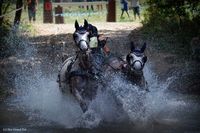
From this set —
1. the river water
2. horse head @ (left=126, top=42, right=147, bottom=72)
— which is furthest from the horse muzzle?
the river water

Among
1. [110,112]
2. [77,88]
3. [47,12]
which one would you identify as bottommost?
[110,112]

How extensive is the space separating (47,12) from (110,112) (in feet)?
59.4

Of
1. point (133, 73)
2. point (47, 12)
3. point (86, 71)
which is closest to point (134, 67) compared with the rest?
point (133, 73)

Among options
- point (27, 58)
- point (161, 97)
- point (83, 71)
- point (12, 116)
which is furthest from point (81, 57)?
point (27, 58)

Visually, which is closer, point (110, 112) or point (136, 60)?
point (136, 60)

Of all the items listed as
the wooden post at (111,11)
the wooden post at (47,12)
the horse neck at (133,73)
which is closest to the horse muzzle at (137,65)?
the horse neck at (133,73)

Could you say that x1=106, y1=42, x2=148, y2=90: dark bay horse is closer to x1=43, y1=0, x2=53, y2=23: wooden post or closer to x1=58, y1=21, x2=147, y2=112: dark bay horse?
x1=58, y1=21, x2=147, y2=112: dark bay horse

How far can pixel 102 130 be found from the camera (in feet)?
32.5

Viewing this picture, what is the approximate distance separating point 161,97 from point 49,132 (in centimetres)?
341

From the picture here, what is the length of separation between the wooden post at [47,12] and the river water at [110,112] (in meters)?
15.2

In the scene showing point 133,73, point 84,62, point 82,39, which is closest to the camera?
point 82,39

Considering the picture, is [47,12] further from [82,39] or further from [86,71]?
[82,39]

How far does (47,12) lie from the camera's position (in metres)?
28.3

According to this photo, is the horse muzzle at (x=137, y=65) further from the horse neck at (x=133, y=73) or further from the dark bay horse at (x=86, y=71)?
the horse neck at (x=133, y=73)
